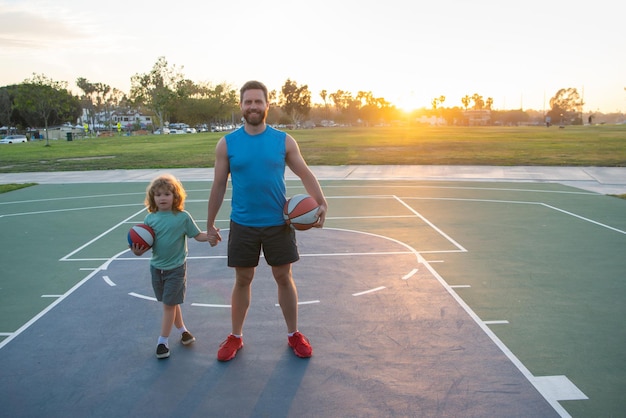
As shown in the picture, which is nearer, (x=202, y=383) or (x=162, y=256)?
(x=202, y=383)

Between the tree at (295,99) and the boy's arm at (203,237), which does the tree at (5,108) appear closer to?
the tree at (295,99)

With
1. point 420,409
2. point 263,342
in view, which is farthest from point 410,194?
point 420,409

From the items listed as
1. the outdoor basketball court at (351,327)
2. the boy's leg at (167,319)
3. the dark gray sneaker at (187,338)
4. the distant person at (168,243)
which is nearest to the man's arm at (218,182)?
the distant person at (168,243)

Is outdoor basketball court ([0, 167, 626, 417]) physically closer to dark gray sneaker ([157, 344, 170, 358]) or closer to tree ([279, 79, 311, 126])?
dark gray sneaker ([157, 344, 170, 358])

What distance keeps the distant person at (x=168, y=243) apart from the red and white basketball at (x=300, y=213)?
734mm

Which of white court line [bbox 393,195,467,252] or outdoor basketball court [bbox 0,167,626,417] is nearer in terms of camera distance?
outdoor basketball court [bbox 0,167,626,417]

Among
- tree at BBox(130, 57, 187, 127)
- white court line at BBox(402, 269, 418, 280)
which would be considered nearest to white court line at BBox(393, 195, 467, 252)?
white court line at BBox(402, 269, 418, 280)

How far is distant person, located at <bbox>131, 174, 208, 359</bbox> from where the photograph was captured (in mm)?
4398

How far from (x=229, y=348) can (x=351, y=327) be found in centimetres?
119

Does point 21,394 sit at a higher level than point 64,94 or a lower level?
lower

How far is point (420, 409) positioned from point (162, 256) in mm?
2316

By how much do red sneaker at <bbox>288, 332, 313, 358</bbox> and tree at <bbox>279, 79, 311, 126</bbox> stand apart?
346 feet

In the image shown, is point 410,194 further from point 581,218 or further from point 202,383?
point 202,383

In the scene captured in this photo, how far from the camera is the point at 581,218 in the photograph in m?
10.3
